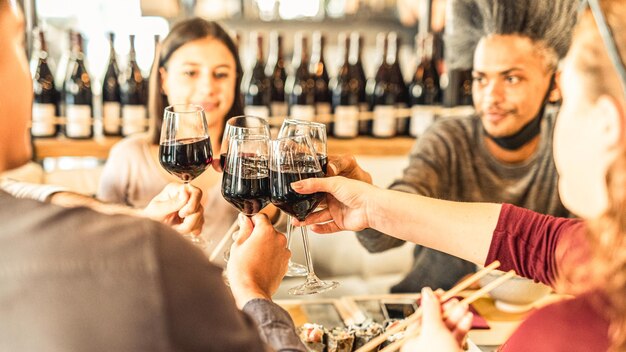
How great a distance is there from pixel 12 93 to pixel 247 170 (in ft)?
1.47

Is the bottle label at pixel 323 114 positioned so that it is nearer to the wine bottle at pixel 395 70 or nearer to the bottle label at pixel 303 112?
the bottle label at pixel 303 112

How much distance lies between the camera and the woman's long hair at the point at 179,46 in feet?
6.89

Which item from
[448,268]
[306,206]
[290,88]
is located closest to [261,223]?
[306,206]

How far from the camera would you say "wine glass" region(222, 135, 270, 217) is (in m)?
1.18

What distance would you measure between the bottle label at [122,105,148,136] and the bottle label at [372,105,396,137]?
35.6 inches

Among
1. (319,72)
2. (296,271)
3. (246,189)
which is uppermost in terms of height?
(319,72)

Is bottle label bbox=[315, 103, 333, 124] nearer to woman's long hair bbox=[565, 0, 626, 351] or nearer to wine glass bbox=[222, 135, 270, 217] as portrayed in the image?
wine glass bbox=[222, 135, 270, 217]

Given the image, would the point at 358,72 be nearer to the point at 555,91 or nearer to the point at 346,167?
the point at 555,91

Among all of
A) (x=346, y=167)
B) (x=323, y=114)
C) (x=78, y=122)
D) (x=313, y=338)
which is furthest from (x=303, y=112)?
(x=313, y=338)

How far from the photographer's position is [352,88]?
300cm

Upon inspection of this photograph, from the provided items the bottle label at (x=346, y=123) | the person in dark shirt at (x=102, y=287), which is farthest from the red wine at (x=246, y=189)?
the bottle label at (x=346, y=123)

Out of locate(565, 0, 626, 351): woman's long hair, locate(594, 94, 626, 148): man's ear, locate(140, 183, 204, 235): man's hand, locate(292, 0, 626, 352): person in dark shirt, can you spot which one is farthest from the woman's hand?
locate(140, 183, 204, 235): man's hand

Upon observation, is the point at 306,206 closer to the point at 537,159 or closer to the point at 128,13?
the point at 537,159

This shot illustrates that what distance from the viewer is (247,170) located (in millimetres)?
1192
